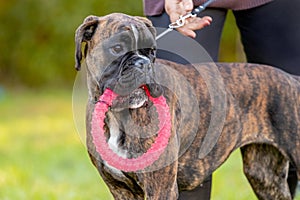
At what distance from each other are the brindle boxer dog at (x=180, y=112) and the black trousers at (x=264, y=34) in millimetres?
284

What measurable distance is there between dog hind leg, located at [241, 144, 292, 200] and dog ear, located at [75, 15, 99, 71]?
4.28 ft

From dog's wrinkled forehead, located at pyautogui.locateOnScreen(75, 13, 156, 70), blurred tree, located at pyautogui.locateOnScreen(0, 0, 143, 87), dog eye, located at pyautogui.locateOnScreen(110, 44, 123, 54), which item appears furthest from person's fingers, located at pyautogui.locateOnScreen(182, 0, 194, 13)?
blurred tree, located at pyautogui.locateOnScreen(0, 0, 143, 87)

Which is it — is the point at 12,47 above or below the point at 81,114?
below

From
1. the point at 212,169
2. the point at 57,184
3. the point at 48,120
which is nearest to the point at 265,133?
the point at 212,169

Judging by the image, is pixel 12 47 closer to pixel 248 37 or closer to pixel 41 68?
pixel 41 68

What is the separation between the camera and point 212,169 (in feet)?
14.1

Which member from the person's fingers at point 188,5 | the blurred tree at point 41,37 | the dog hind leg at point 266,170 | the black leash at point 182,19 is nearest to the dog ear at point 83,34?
the black leash at point 182,19

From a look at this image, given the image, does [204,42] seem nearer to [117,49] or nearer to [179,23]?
[179,23]

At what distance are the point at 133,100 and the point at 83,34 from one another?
433 millimetres

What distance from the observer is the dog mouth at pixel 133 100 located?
364cm

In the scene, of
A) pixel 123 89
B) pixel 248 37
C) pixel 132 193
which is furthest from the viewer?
pixel 248 37

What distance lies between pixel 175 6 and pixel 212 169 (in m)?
0.96

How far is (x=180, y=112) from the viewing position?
13.2ft

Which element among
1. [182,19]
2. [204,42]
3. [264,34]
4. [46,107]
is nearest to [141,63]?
[182,19]
